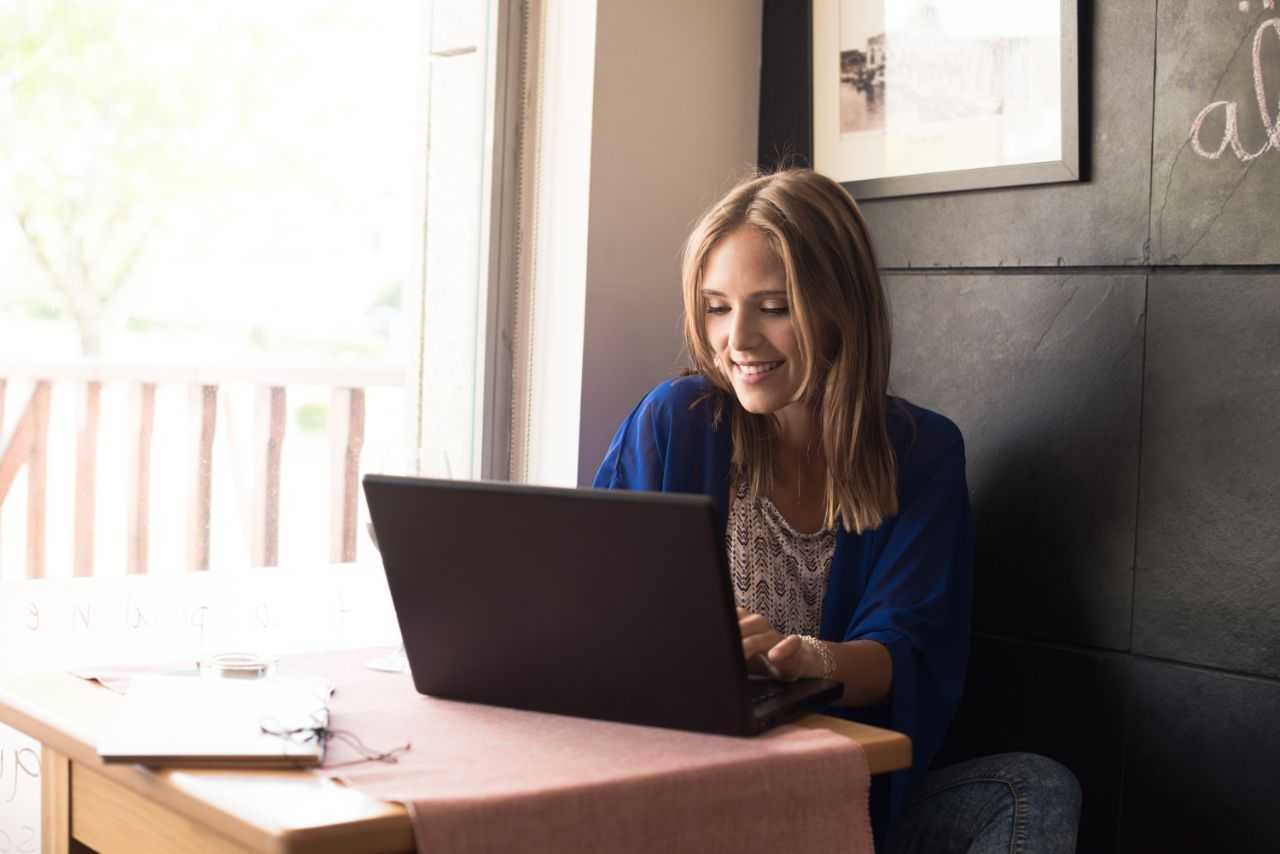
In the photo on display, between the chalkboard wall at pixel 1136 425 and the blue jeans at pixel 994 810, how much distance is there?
0.21 m

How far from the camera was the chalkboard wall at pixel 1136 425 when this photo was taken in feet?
5.44

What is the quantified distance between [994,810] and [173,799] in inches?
37.4

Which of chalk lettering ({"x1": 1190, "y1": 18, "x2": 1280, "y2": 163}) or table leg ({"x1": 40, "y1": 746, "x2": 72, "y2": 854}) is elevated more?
chalk lettering ({"x1": 1190, "y1": 18, "x2": 1280, "y2": 163})

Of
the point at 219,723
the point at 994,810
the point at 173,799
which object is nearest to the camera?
the point at 173,799

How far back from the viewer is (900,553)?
170 cm

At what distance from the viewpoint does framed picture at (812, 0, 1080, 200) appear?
1866mm

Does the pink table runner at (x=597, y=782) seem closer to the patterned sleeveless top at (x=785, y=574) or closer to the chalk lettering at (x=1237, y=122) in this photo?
the patterned sleeveless top at (x=785, y=574)

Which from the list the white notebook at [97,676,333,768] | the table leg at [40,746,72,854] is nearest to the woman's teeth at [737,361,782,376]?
the white notebook at [97,676,333,768]

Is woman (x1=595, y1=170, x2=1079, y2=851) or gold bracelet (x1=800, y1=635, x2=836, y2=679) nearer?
gold bracelet (x1=800, y1=635, x2=836, y2=679)

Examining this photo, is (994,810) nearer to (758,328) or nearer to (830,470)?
(830,470)

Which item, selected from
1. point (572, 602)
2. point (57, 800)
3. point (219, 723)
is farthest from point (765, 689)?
point (57, 800)

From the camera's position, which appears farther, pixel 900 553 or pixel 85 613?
pixel 85 613

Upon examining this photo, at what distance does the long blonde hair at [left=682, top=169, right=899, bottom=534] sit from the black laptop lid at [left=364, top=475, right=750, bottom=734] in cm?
54

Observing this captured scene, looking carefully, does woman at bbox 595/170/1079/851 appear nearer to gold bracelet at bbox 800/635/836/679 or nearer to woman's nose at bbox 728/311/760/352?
woman's nose at bbox 728/311/760/352
